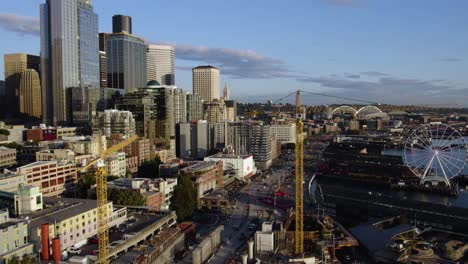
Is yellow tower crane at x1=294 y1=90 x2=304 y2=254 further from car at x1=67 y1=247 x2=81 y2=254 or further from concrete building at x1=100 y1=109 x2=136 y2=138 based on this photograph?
concrete building at x1=100 y1=109 x2=136 y2=138

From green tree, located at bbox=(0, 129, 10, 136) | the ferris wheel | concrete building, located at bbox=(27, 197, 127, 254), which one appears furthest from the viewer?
green tree, located at bbox=(0, 129, 10, 136)

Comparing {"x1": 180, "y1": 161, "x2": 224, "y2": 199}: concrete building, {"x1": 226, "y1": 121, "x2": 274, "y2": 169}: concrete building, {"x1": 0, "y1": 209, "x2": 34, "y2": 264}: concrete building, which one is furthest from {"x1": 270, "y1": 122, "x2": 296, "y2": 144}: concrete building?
{"x1": 0, "y1": 209, "x2": 34, "y2": 264}: concrete building

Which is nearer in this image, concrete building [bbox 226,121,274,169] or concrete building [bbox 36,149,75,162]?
concrete building [bbox 36,149,75,162]

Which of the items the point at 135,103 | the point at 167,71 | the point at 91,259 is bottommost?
the point at 91,259

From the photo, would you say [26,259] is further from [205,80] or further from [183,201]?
[205,80]

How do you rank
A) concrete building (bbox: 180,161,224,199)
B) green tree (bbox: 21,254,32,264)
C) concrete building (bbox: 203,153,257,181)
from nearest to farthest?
1. green tree (bbox: 21,254,32,264)
2. concrete building (bbox: 180,161,224,199)
3. concrete building (bbox: 203,153,257,181)

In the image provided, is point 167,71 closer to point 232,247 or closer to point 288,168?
point 288,168

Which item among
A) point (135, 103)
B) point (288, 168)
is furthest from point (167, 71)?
point (288, 168)
